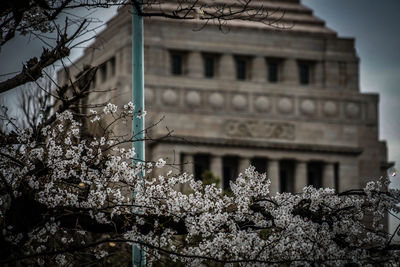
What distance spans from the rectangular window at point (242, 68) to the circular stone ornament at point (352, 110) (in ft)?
24.3

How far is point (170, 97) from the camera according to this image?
6944cm

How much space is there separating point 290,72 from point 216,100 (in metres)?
7.12

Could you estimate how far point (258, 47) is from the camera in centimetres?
7356

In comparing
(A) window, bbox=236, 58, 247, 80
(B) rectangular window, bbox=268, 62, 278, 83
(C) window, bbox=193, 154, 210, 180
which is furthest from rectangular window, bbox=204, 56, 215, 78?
(C) window, bbox=193, 154, 210, 180

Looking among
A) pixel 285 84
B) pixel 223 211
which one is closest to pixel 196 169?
pixel 285 84

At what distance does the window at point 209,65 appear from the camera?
73562 mm

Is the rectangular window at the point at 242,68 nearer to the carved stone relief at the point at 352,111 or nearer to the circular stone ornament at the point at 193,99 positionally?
the circular stone ornament at the point at 193,99

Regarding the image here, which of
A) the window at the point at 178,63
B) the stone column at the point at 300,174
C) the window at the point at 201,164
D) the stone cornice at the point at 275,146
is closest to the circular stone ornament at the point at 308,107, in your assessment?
the stone cornice at the point at 275,146

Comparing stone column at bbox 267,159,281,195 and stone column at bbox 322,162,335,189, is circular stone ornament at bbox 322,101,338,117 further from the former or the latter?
stone column at bbox 267,159,281,195

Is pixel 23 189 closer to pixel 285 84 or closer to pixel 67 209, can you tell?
pixel 67 209

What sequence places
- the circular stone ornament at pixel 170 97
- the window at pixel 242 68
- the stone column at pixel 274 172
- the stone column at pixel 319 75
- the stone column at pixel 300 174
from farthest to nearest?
1. the stone column at pixel 319 75
2. the window at pixel 242 68
3. the stone column at pixel 300 174
4. the circular stone ornament at pixel 170 97
5. the stone column at pixel 274 172

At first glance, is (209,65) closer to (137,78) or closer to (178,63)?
(178,63)

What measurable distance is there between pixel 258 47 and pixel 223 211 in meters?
58.3

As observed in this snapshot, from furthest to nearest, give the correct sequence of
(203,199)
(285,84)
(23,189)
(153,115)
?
(285,84), (153,115), (203,199), (23,189)
